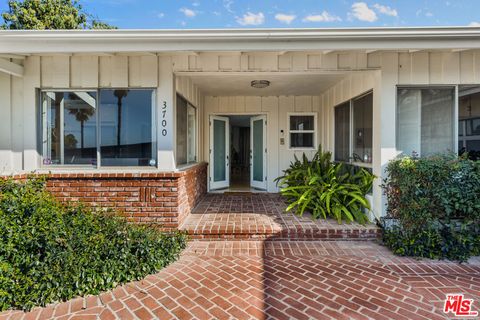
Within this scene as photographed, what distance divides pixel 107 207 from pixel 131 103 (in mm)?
1671

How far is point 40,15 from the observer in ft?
37.0

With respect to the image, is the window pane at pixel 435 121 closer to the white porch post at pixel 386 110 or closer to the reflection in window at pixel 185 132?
the white porch post at pixel 386 110

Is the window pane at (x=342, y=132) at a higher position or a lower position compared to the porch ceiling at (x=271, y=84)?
lower

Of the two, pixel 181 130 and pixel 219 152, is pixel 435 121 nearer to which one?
pixel 181 130

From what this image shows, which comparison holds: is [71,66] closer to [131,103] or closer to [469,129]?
[131,103]

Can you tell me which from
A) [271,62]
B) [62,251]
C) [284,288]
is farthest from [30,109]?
[284,288]

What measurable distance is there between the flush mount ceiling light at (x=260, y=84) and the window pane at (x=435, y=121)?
2797 mm

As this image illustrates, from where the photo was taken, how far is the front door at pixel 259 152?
7180 millimetres

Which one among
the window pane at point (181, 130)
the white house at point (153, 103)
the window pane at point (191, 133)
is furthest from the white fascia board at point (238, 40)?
the window pane at point (191, 133)

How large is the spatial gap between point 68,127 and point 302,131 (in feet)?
17.5

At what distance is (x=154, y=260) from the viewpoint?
308 centimetres

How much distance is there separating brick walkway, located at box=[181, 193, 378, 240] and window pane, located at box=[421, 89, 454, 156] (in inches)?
63.7

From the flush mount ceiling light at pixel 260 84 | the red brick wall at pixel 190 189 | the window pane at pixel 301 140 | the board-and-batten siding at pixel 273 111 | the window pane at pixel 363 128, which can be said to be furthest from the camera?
the window pane at pixel 301 140

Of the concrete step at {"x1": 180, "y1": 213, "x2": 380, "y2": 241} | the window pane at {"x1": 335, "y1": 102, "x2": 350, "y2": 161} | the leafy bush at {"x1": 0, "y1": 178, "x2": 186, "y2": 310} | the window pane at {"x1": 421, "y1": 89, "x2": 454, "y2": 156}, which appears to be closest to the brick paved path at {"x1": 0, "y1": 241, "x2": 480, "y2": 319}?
the leafy bush at {"x1": 0, "y1": 178, "x2": 186, "y2": 310}
